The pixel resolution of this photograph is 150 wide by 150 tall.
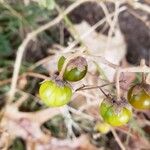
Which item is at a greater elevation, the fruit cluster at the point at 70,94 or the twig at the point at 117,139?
the fruit cluster at the point at 70,94

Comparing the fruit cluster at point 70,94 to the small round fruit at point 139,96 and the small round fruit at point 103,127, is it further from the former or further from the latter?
the small round fruit at point 103,127

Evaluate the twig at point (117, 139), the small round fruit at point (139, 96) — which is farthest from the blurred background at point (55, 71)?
the small round fruit at point (139, 96)

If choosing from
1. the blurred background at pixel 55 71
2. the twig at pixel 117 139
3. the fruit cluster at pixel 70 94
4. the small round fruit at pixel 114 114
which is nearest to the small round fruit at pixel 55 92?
the fruit cluster at pixel 70 94

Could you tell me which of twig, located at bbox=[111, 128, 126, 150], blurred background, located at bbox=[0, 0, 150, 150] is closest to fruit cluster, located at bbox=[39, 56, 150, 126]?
blurred background, located at bbox=[0, 0, 150, 150]

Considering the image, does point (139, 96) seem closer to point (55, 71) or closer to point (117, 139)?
point (117, 139)

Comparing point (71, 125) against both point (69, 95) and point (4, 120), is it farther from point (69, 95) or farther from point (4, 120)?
point (69, 95)

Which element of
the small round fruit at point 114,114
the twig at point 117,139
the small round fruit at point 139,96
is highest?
the small round fruit at point 139,96

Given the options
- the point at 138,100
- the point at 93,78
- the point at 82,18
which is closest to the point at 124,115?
the point at 138,100

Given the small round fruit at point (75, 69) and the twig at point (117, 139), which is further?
the twig at point (117, 139)
